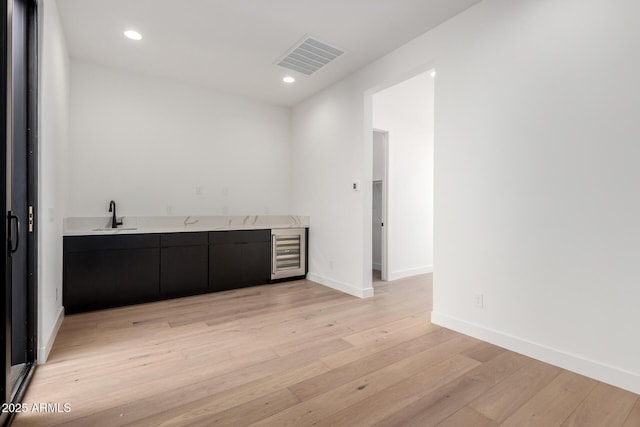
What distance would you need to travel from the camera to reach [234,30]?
3031 mm

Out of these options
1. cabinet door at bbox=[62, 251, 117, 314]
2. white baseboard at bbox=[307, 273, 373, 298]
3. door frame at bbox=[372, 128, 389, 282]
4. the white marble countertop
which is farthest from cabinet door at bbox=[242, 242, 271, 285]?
door frame at bbox=[372, 128, 389, 282]

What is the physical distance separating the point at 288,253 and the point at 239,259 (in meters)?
0.79

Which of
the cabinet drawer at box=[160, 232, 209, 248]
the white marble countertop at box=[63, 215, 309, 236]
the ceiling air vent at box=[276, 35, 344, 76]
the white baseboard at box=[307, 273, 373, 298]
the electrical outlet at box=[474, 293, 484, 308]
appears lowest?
the white baseboard at box=[307, 273, 373, 298]

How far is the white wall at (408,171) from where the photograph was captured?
478cm

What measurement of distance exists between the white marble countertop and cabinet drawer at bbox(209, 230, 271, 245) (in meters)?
0.06

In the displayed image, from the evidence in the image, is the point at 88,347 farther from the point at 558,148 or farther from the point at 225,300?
the point at 558,148

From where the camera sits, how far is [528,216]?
2305 mm

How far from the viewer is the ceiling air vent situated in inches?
128

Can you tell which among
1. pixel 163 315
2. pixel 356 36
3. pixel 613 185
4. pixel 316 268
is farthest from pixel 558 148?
pixel 163 315

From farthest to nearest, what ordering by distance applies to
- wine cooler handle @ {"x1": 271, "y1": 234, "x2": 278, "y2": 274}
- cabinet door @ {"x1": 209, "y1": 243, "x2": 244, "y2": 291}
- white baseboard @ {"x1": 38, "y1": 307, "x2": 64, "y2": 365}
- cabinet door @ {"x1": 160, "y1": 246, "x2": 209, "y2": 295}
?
wine cooler handle @ {"x1": 271, "y1": 234, "x2": 278, "y2": 274}, cabinet door @ {"x1": 209, "y1": 243, "x2": 244, "y2": 291}, cabinet door @ {"x1": 160, "y1": 246, "x2": 209, "y2": 295}, white baseboard @ {"x1": 38, "y1": 307, "x2": 64, "y2": 365}

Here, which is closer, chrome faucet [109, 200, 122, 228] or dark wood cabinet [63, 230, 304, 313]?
dark wood cabinet [63, 230, 304, 313]

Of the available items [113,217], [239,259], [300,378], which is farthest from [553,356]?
[113,217]

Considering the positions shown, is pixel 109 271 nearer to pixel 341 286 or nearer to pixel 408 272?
pixel 341 286

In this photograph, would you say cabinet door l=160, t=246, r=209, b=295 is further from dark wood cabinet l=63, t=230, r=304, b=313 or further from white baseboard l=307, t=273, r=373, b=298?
white baseboard l=307, t=273, r=373, b=298
